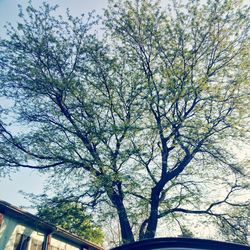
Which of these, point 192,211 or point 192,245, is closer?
point 192,245

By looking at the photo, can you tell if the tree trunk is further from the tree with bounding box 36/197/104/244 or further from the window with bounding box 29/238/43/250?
the window with bounding box 29/238/43/250

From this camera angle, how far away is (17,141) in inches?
669

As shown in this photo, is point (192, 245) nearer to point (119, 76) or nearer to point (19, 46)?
point (119, 76)

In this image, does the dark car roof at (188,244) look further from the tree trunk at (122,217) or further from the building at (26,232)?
the tree trunk at (122,217)

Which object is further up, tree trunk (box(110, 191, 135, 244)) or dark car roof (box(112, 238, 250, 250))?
tree trunk (box(110, 191, 135, 244))

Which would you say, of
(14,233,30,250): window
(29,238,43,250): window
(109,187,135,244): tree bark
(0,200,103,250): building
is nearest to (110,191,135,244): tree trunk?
(109,187,135,244): tree bark

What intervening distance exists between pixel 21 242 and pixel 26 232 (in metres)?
0.57

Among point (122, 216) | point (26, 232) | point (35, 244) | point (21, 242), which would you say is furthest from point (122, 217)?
point (21, 242)

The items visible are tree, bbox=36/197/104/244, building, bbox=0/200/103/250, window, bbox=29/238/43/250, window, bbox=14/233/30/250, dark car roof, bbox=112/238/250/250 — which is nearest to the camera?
dark car roof, bbox=112/238/250/250

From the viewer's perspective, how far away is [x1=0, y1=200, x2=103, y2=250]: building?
14031mm

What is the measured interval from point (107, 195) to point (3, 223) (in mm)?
5589

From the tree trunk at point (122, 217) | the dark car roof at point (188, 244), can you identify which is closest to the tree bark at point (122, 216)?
the tree trunk at point (122, 217)


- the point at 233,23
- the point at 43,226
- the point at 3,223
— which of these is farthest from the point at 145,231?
the point at 233,23

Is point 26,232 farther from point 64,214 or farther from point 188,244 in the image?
point 188,244
